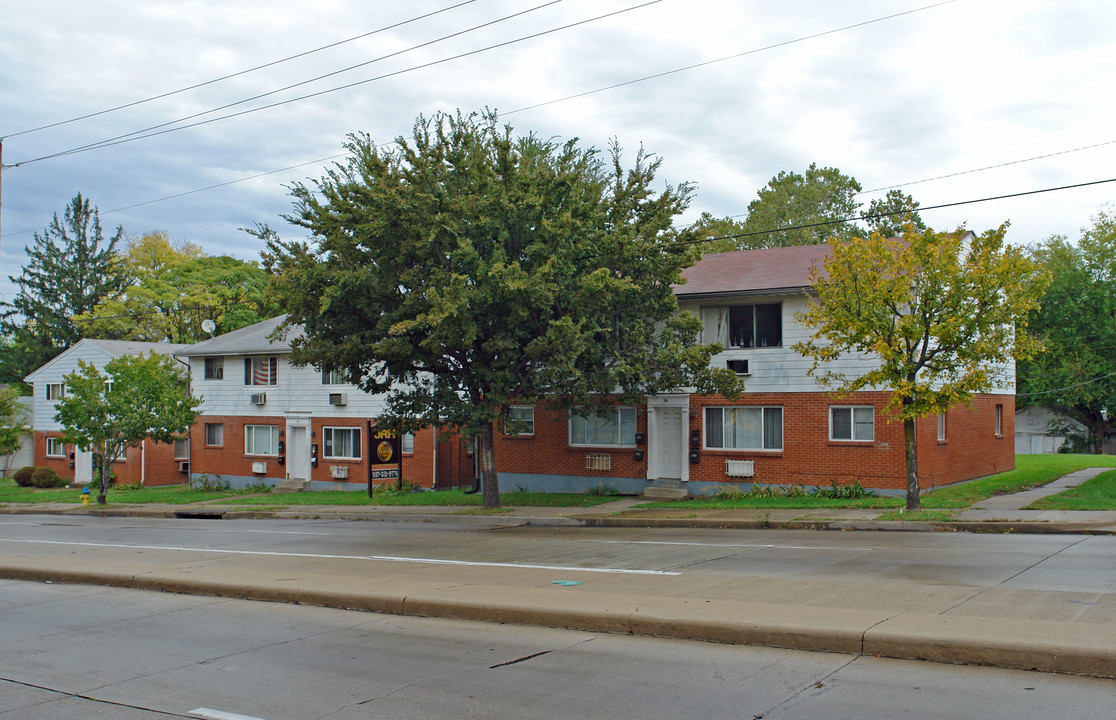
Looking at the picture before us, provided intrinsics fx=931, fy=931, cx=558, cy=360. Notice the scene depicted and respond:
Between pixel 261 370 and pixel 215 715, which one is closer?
pixel 215 715

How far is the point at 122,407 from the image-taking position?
32.5 m

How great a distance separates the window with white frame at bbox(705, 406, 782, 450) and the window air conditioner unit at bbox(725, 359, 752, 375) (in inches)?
40.6

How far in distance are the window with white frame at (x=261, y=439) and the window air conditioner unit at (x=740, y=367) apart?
1996cm

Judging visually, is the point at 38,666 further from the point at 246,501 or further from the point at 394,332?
the point at 246,501

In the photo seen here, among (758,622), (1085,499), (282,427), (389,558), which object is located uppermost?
(282,427)

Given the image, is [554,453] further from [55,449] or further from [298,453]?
[55,449]

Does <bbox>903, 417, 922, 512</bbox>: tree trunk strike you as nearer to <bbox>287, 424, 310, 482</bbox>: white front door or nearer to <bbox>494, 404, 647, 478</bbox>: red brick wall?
<bbox>494, 404, 647, 478</bbox>: red brick wall

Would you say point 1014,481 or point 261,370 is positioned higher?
point 261,370

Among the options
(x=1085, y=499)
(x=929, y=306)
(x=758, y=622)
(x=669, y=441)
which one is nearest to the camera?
(x=758, y=622)

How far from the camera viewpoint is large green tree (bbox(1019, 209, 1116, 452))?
169ft

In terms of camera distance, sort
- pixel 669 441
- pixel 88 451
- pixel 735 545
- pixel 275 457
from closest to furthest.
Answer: pixel 735 545
pixel 669 441
pixel 275 457
pixel 88 451

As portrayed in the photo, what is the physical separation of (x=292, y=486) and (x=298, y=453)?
53.8 inches

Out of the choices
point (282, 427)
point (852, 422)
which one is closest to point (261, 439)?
point (282, 427)

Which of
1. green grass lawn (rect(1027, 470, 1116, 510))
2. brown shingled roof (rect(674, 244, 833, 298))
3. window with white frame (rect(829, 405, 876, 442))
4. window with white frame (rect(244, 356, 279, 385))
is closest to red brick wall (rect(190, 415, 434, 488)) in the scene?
window with white frame (rect(244, 356, 279, 385))
